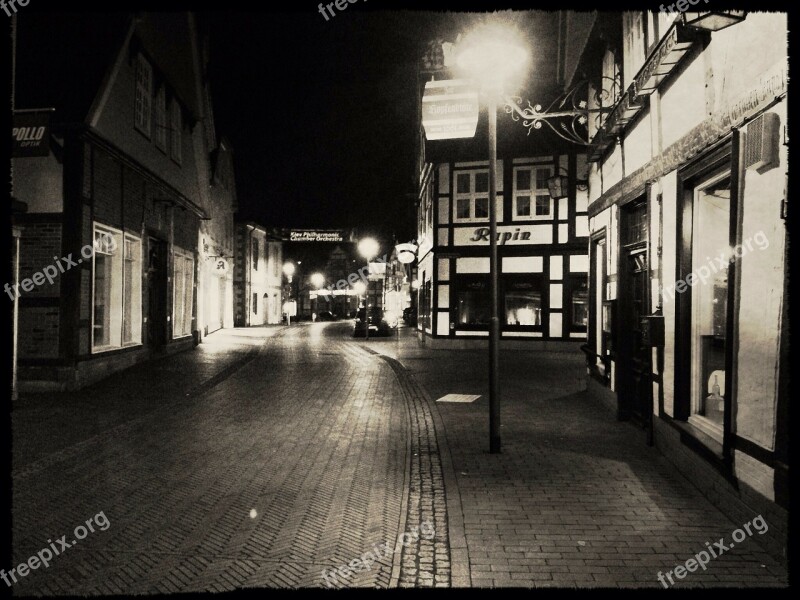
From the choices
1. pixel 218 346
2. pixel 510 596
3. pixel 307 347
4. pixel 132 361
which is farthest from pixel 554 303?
pixel 510 596

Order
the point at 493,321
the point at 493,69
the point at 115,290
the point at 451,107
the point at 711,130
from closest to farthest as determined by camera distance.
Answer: the point at 711,130 < the point at 493,69 < the point at 493,321 < the point at 451,107 < the point at 115,290

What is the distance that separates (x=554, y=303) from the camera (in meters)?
21.1

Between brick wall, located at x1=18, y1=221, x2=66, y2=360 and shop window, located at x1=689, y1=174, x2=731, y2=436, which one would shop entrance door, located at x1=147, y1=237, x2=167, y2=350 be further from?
shop window, located at x1=689, y1=174, x2=731, y2=436

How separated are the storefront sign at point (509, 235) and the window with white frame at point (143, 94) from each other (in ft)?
38.1

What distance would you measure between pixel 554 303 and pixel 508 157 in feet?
18.6

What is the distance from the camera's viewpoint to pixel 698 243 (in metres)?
6.06

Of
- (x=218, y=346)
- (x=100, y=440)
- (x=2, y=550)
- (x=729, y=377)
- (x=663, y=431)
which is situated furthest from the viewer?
(x=218, y=346)

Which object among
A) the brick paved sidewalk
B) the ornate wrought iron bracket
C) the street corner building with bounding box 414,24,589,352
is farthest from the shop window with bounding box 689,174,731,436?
the street corner building with bounding box 414,24,589,352

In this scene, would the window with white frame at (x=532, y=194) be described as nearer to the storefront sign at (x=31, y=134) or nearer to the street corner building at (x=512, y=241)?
the street corner building at (x=512, y=241)

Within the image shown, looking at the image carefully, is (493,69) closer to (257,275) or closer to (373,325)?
(373,325)

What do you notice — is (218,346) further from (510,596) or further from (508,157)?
(510,596)

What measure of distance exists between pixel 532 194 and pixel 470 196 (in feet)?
7.61

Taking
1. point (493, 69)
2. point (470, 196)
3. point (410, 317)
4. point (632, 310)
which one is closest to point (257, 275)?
point (410, 317)

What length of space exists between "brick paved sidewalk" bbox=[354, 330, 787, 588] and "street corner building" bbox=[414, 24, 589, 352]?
12.2 m
